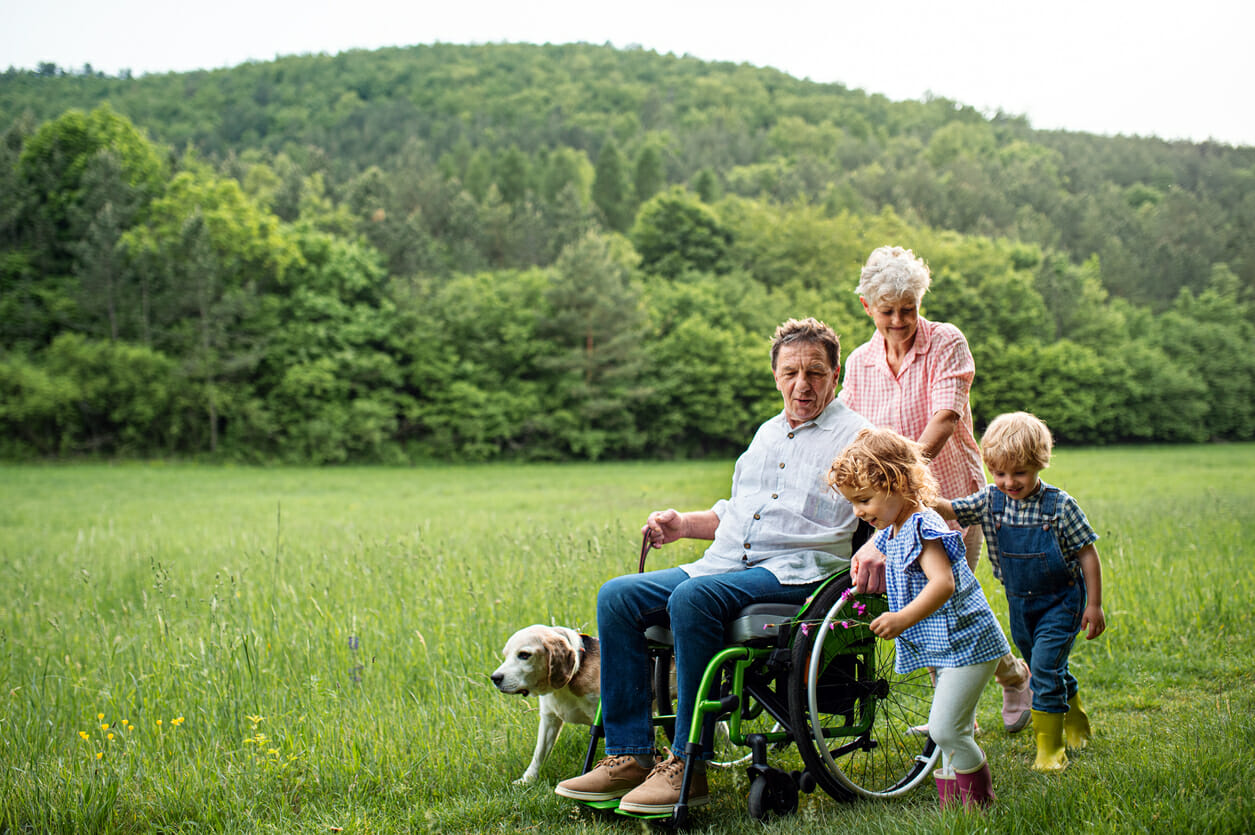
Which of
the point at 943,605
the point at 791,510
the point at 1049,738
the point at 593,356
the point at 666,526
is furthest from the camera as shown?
the point at 593,356

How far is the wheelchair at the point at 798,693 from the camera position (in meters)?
3.03

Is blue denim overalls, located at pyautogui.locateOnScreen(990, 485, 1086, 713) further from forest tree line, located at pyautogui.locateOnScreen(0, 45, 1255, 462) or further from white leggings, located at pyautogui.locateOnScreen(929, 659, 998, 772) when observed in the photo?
forest tree line, located at pyautogui.locateOnScreen(0, 45, 1255, 462)

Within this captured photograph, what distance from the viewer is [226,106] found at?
78.8 metres

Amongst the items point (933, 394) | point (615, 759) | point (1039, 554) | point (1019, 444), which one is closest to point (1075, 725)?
point (1039, 554)

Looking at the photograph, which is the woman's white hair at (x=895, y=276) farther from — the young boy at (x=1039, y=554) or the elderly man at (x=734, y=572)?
the young boy at (x=1039, y=554)

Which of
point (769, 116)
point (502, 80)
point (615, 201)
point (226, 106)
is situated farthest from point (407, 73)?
point (615, 201)

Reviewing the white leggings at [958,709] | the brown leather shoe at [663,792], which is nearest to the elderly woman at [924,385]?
the white leggings at [958,709]

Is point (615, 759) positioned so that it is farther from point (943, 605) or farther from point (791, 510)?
point (943, 605)

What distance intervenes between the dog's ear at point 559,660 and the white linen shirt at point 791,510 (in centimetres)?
55

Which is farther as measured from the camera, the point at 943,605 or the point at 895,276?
the point at 895,276

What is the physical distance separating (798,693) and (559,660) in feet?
3.13

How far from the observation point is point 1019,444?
3.45 m

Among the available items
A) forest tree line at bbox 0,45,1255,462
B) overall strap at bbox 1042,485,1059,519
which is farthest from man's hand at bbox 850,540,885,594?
forest tree line at bbox 0,45,1255,462

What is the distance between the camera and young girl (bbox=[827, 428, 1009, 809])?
9.59 feet
